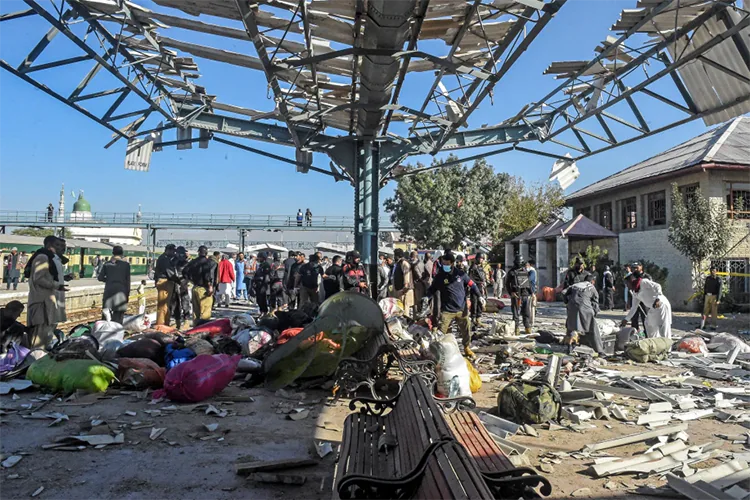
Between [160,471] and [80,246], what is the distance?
114 feet

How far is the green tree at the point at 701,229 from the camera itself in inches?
648

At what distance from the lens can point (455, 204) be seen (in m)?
33.4

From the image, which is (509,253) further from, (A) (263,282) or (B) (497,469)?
(B) (497,469)

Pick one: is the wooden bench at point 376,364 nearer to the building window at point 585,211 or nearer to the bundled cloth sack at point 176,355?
the bundled cloth sack at point 176,355

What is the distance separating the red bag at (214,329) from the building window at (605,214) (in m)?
21.6

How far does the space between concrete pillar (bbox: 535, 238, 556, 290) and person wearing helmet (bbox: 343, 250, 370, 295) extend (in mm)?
14425

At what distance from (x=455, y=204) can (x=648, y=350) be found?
25331 millimetres

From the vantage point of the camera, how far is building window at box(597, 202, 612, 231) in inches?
985

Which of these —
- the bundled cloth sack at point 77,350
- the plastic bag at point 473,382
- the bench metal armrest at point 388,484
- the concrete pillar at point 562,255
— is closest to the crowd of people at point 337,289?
the bundled cloth sack at point 77,350

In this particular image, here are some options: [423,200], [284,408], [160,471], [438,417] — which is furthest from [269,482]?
[423,200]

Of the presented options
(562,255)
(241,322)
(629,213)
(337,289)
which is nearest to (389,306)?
(337,289)

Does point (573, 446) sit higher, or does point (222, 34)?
point (222, 34)

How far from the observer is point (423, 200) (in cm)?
3366

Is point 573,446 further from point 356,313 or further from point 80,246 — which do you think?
point 80,246
